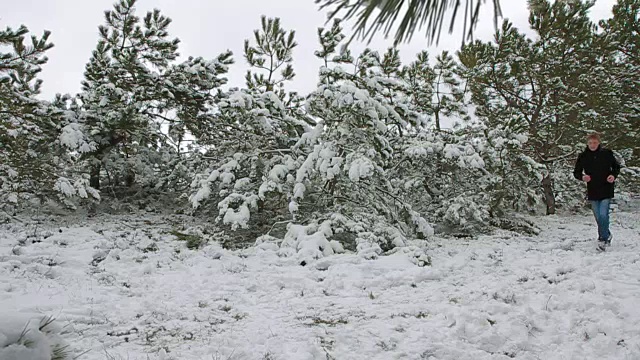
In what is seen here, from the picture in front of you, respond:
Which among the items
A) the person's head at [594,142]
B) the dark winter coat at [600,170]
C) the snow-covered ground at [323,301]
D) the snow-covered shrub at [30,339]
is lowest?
the snow-covered ground at [323,301]

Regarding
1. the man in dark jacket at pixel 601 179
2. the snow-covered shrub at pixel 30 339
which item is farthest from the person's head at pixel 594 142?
the snow-covered shrub at pixel 30 339

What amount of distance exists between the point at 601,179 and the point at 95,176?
32.1 ft

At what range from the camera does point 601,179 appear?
5.36 meters

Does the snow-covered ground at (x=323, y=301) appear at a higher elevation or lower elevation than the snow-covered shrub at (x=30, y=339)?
lower

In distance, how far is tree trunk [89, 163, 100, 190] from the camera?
331 inches

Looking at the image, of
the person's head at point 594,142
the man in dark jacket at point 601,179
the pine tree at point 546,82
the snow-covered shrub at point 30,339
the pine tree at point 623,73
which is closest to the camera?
the snow-covered shrub at point 30,339

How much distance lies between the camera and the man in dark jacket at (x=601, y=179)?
17.5ft

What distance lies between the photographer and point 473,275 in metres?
4.72

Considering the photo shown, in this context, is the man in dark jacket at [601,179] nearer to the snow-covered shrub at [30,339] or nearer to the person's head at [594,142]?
the person's head at [594,142]

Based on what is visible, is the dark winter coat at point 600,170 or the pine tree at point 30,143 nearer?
the dark winter coat at point 600,170

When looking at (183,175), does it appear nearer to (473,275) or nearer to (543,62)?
(473,275)

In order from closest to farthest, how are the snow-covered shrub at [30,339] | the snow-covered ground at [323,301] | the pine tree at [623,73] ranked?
the snow-covered shrub at [30,339]
the snow-covered ground at [323,301]
the pine tree at [623,73]

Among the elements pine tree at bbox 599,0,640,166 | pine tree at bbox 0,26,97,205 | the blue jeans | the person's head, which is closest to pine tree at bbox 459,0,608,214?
pine tree at bbox 599,0,640,166

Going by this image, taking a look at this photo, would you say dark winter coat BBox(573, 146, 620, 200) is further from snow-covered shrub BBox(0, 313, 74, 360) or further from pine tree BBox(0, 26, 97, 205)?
pine tree BBox(0, 26, 97, 205)
